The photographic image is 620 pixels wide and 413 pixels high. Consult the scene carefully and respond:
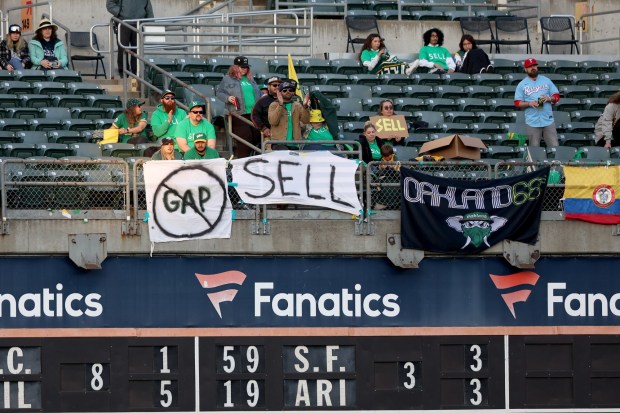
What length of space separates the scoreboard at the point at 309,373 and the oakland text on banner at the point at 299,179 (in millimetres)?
1659

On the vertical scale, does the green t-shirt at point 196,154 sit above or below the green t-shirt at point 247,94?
below

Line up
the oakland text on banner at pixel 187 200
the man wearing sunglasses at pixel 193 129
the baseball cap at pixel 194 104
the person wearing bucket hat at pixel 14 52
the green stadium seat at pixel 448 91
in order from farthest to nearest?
the green stadium seat at pixel 448 91 < the person wearing bucket hat at pixel 14 52 < the baseball cap at pixel 194 104 < the man wearing sunglasses at pixel 193 129 < the oakland text on banner at pixel 187 200

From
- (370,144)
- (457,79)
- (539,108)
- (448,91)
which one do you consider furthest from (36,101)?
(539,108)

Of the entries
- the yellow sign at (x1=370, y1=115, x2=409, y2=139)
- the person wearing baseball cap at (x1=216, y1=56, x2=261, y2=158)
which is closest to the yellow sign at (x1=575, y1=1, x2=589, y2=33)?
the yellow sign at (x1=370, y1=115, x2=409, y2=139)

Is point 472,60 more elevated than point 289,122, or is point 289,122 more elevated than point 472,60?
point 472,60

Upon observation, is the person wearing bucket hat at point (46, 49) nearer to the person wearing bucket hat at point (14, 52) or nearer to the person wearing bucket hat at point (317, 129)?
the person wearing bucket hat at point (14, 52)

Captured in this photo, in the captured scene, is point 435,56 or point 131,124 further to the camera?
point 435,56

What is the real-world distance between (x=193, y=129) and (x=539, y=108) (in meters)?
5.49

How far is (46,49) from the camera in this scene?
88.5 feet

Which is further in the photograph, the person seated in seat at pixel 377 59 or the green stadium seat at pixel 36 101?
the person seated in seat at pixel 377 59

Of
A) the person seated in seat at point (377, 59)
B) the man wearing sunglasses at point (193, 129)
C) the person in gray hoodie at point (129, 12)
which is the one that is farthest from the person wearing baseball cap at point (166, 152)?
the person seated in seat at point (377, 59)

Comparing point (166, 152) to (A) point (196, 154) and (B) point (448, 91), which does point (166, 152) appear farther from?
(B) point (448, 91)

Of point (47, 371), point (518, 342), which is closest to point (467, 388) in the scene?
point (518, 342)

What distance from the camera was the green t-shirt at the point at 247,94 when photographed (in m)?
25.1
